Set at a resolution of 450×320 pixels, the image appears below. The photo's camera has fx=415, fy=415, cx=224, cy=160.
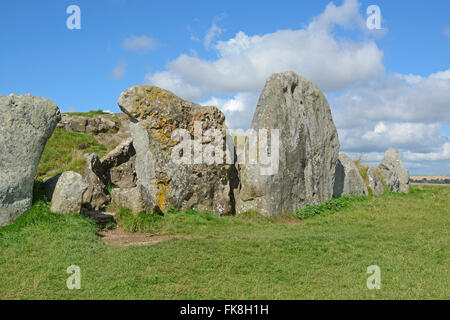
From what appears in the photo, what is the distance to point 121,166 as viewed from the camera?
16.2 m

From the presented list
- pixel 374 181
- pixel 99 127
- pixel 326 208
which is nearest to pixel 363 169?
pixel 374 181

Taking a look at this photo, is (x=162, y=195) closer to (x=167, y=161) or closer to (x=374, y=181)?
(x=167, y=161)

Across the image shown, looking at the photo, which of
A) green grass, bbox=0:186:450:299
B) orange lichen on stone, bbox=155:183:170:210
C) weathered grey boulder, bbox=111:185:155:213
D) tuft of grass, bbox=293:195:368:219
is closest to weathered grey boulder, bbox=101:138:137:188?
orange lichen on stone, bbox=155:183:170:210

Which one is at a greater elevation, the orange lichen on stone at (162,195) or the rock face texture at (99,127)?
the rock face texture at (99,127)

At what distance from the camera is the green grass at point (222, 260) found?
682 cm

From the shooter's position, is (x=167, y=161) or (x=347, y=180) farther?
(x=347, y=180)

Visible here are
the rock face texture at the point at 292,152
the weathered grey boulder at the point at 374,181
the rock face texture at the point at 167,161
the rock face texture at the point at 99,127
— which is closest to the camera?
the rock face texture at the point at 167,161

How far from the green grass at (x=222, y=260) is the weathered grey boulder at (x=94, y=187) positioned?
7.67 feet

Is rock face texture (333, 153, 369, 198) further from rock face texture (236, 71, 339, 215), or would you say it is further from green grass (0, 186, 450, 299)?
green grass (0, 186, 450, 299)

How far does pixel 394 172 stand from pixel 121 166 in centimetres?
1464

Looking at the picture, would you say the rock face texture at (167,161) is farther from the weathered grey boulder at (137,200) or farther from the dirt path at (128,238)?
the dirt path at (128,238)

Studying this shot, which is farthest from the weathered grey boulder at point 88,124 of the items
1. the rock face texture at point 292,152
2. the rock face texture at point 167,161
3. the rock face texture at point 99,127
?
the rock face texture at point 292,152

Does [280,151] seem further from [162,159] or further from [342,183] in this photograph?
[342,183]

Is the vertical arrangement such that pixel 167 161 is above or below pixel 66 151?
below
